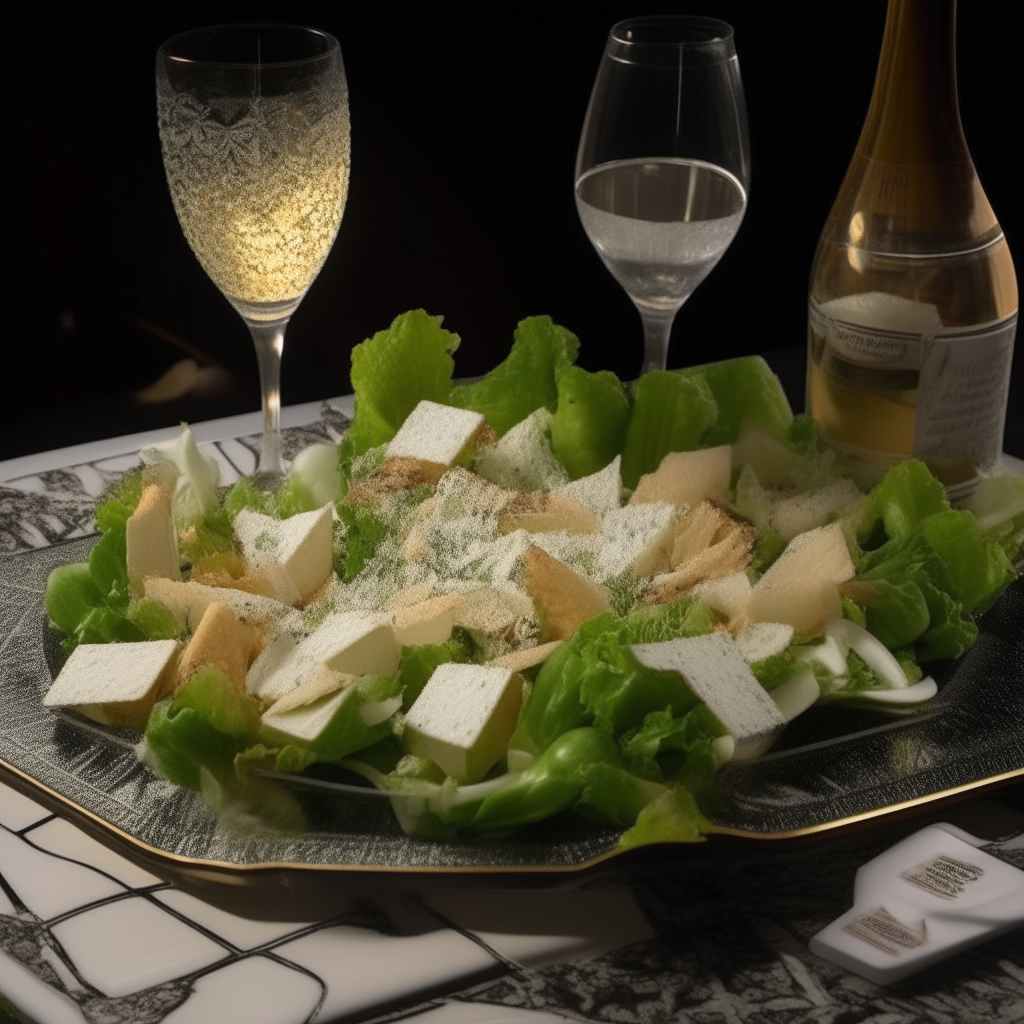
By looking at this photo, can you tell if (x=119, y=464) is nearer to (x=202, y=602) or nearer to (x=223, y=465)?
(x=223, y=465)

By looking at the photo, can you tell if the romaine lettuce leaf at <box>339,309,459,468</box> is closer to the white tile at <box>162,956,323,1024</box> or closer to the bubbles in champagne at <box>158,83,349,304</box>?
the bubbles in champagne at <box>158,83,349,304</box>

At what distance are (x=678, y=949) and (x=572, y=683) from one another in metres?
0.15

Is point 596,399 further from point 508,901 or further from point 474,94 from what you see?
point 474,94

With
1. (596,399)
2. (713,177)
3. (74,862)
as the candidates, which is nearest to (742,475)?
(596,399)

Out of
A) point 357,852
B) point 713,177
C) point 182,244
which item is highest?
point 713,177

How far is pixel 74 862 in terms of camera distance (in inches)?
34.0

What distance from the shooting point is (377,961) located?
79cm

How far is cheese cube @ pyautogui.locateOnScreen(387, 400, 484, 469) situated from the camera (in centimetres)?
111

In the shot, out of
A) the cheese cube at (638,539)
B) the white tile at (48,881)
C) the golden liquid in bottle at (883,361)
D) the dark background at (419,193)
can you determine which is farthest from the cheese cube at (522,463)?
the dark background at (419,193)

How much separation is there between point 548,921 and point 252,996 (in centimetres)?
15

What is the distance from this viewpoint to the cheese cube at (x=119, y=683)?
884mm

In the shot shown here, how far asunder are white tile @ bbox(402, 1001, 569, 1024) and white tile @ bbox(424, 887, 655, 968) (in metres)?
0.03

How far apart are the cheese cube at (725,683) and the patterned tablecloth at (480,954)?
0.06 meters

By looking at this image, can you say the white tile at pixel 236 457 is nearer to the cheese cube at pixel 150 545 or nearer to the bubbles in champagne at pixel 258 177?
Result: the bubbles in champagne at pixel 258 177
